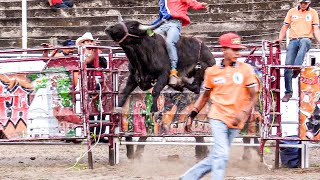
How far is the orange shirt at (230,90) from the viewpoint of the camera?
9.62 metres

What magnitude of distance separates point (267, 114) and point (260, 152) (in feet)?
2.03

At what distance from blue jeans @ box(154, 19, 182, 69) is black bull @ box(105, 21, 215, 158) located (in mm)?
76

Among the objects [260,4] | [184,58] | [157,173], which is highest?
[260,4]

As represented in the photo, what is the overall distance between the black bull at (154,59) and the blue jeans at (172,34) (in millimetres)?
76

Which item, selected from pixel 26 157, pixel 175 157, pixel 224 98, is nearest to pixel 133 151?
pixel 175 157

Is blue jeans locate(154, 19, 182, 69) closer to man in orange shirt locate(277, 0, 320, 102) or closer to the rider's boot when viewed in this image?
the rider's boot

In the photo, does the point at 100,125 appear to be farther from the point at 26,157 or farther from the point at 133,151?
the point at 26,157

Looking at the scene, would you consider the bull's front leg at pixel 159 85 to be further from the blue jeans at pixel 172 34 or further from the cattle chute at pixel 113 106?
the cattle chute at pixel 113 106

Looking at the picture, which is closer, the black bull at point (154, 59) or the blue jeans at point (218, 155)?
the blue jeans at point (218, 155)

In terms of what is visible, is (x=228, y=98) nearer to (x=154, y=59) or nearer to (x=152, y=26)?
(x=154, y=59)

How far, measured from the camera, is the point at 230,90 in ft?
31.6

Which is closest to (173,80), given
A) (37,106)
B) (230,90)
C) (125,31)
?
(125,31)

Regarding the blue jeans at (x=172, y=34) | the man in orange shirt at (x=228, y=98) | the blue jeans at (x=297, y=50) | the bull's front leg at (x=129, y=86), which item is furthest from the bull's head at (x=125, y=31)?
the man in orange shirt at (x=228, y=98)

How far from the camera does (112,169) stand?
13617 mm
